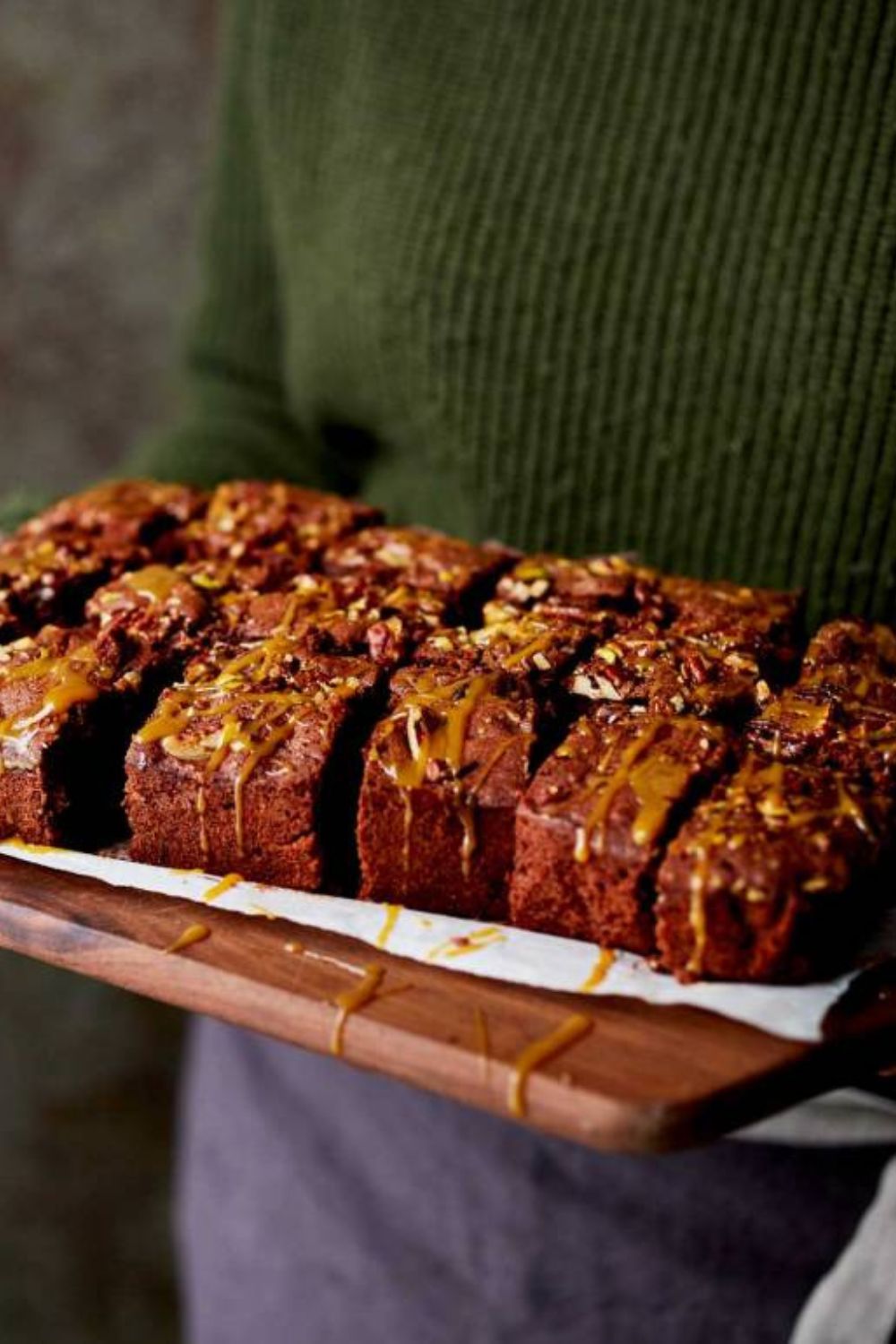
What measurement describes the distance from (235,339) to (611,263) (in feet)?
2.37

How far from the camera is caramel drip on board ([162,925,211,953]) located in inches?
40.3

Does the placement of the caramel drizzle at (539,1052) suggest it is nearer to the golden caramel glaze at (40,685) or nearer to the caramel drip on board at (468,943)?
the caramel drip on board at (468,943)

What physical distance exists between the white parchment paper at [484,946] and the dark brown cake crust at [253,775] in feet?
0.07

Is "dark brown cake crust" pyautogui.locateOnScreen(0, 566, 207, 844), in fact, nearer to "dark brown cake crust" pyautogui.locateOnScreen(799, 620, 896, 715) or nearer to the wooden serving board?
the wooden serving board

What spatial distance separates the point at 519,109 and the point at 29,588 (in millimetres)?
734

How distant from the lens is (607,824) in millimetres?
1002

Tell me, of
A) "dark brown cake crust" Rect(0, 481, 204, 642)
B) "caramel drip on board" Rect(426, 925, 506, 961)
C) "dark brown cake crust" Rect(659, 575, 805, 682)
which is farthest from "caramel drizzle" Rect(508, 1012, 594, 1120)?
"dark brown cake crust" Rect(0, 481, 204, 642)

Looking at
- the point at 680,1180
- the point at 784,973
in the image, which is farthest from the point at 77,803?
the point at 680,1180

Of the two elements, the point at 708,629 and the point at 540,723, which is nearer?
the point at 540,723

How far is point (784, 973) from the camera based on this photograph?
950 millimetres

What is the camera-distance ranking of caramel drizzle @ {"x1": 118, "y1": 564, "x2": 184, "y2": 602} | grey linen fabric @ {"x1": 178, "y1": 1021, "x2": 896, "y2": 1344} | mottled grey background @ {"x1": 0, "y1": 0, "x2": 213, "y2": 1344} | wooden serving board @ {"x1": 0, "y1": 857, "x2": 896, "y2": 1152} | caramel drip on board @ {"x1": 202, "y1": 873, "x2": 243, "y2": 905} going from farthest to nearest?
mottled grey background @ {"x1": 0, "y1": 0, "x2": 213, "y2": 1344}, grey linen fabric @ {"x1": 178, "y1": 1021, "x2": 896, "y2": 1344}, caramel drizzle @ {"x1": 118, "y1": 564, "x2": 184, "y2": 602}, caramel drip on board @ {"x1": 202, "y1": 873, "x2": 243, "y2": 905}, wooden serving board @ {"x1": 0, "y1": 857, "x2": 896, "y2": 1152}

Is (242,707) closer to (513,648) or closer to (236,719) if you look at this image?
(236,719)

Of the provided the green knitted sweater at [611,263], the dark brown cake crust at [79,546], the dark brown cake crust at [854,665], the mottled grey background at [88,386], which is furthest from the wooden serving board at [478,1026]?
the mottled grey background at [88,386]

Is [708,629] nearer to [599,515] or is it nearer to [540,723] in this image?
[540,723]
